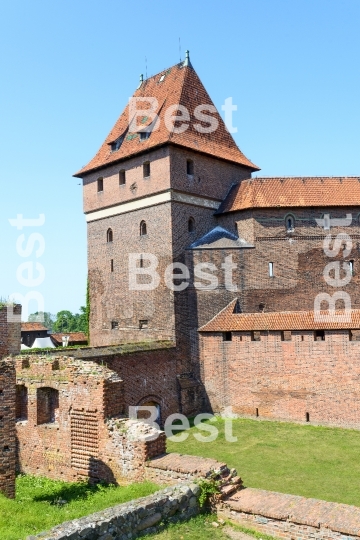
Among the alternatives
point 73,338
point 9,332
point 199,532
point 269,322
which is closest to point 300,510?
point 199,532

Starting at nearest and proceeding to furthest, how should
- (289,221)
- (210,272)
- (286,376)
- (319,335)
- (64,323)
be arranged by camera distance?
1. (319,335)
2. (286,376)
3. (210,272)
4. (289,221)
5. (64,323)

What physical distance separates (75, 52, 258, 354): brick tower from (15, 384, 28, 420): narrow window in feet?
24.4

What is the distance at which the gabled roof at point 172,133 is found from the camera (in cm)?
2073

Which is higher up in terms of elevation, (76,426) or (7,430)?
(7,430)

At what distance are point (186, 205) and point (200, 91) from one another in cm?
664

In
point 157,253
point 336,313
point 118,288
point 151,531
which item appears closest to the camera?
point 151,531

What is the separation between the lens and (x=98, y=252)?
22.4 meters

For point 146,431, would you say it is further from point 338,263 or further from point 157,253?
point 338,263

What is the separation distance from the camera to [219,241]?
20000mm

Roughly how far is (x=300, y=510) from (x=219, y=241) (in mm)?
14084

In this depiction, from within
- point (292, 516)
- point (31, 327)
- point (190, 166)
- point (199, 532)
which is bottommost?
point (199, 532)

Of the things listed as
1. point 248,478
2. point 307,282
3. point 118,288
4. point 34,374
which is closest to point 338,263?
point 307,282

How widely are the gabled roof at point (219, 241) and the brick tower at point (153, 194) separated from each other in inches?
14.1

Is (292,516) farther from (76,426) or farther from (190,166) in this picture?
(190,166)
